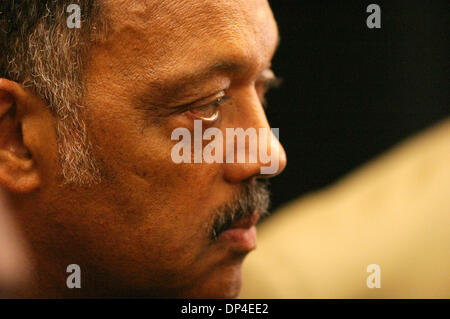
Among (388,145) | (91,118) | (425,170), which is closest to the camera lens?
(91,118)

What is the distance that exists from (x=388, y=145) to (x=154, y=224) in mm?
1492

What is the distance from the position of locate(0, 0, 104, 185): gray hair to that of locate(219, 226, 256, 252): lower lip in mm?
254

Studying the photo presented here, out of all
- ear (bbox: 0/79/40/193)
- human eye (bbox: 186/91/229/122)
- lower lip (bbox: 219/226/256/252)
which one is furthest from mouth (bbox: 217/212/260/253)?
ear (bbox: 0/79/40/193)

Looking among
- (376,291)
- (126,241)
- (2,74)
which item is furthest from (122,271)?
(376,291)

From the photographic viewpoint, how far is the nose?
3.27 ft

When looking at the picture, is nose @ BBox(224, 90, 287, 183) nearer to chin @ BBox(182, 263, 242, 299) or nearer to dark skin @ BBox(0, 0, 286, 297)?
dark skin @ BBox(0, 0, 286, 297)

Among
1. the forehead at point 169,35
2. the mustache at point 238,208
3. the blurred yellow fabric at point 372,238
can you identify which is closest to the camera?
the forehead at point 169,35

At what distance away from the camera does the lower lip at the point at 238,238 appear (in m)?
1.06

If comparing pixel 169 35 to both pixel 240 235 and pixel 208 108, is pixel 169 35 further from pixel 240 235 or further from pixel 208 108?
pixel 240 235

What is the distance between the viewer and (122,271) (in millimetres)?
1020

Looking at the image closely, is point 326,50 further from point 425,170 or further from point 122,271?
point 122,271

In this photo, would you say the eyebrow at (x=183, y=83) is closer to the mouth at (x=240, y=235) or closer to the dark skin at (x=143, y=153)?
the dark skin at (x=143, y=153)

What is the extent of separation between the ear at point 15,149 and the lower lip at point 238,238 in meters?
0.34

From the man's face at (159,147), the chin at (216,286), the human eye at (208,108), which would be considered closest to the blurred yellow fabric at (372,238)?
the chin at (216,286)
